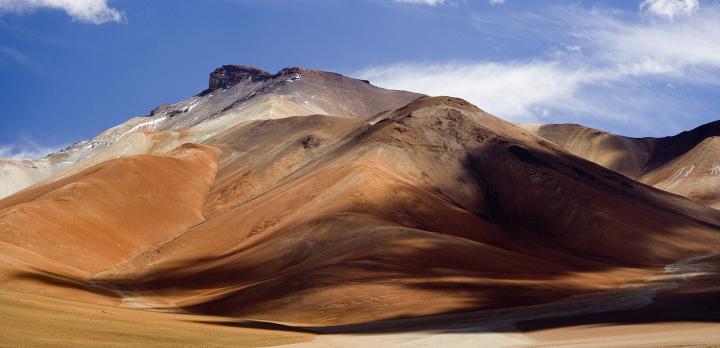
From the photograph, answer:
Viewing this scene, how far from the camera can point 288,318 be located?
54312 millimetres

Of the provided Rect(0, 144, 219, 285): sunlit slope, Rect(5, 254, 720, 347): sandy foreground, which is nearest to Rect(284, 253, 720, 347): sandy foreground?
Rect(5, 254, 720, 347): sandy foreground

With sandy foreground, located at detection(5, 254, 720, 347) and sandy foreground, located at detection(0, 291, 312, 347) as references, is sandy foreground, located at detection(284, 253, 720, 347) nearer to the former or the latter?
sandy foreground, located at detection(5, 254, 720, 347)

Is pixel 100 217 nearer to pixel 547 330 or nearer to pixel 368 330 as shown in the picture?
pixel 368 330

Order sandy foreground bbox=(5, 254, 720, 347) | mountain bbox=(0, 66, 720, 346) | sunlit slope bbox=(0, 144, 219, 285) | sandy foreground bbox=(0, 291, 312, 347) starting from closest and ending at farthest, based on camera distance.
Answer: sandy foreground bbox=(0, 291, 312, 347)
sandy foreground bbox=(5, 254, 720, 347)
mountain bbox=(0, 66, 720, 346)
sunlit slope bbox=(0, 144, 219, 285)

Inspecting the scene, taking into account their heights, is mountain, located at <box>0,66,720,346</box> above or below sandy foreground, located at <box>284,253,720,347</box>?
above

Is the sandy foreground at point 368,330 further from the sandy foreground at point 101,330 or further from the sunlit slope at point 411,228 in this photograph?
the sunlit slope at point 411,228

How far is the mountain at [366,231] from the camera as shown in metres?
56.9

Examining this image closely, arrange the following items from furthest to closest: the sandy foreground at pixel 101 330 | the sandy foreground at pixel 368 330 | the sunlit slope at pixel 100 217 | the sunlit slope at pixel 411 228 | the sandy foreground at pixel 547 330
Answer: the sunlit slope at pixel 100 217
the sunlit slope at pixel 411 228
the sandy foreground at pixel 547 330
the sandy foreground at pixel 368 330
the sandy foreground at pixel 101 330

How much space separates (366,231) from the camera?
2963 inches

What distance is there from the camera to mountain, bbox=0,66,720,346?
5694cm

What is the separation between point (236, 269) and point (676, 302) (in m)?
40.2

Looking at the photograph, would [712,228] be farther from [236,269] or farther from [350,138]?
[236,269]

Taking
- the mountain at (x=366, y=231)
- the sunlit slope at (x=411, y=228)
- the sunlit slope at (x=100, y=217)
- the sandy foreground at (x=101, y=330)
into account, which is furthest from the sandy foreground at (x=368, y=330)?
the sunlit slope at (x=100, y=217)

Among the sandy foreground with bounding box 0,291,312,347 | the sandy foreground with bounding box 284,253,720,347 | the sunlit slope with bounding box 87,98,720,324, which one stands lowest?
the sandy foreground with bounding box 284,253,720,347
